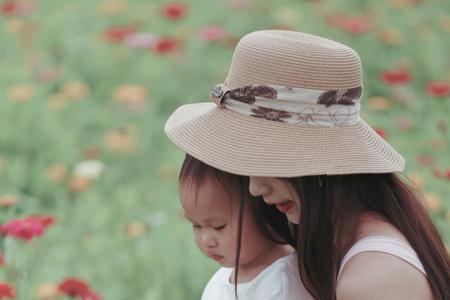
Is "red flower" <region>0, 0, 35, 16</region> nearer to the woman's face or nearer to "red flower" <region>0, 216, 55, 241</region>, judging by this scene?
"red flower" <region>0, 216, 55, 241</region>

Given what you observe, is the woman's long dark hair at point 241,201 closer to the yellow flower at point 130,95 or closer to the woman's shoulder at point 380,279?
the woman's shoulder at point 380,279

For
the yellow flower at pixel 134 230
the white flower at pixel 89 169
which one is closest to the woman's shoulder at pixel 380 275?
the yellow flower at pixel 134 230

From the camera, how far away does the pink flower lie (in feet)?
15.4

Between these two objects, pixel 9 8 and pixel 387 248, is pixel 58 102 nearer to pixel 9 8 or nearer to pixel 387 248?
pixel 9 8

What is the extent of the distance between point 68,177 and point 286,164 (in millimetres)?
1730

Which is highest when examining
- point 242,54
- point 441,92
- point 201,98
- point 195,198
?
point 242,54

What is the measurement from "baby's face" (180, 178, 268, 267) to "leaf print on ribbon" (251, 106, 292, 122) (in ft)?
0.57

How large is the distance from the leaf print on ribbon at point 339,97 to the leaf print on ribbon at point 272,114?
7 centimetres

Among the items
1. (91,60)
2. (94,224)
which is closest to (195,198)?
(94,224)

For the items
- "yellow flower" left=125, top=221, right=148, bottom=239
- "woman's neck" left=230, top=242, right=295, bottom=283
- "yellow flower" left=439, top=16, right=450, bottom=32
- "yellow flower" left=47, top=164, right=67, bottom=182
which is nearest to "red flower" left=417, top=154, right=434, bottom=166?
"yellow flower" left=125, top=221, right=148, bottom=239

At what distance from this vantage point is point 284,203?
2.18m

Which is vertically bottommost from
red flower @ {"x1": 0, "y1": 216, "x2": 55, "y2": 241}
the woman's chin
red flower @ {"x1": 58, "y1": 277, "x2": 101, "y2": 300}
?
red flower @ {"x1": 58, "y1": 277, "x2": 101, "y2": 300}

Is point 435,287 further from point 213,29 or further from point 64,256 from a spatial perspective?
point 213,29

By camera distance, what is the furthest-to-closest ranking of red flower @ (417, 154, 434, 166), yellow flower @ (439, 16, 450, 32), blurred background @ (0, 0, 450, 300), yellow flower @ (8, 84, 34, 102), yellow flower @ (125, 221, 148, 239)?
yellow flower @ (439, 16, 450, 32)
yellow flower @ (8, 84, 34, 102)
red flower @ (417, 154, 434, 166)
yellow flower @ (125, 221, 148, 239)
blurred background @ (0, 0, 450, 300)
